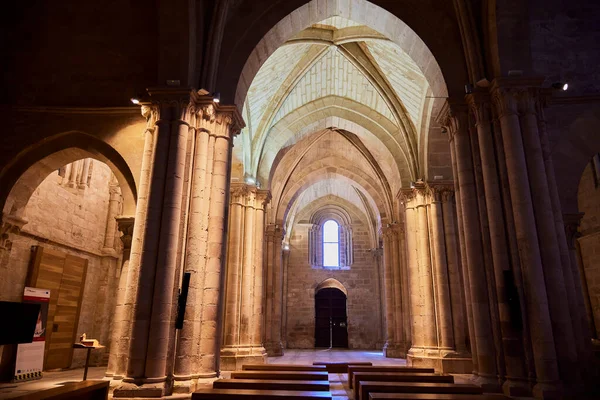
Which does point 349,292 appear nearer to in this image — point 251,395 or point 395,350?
point 395,350

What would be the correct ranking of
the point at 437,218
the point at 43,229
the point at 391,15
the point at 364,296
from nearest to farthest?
the point at 391,15
the point at 43,229
the point at 437,218
the point at 364,296

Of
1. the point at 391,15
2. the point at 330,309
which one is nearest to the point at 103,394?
the point at 391,15

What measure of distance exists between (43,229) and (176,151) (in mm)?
6042

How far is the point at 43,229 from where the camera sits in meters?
10.4

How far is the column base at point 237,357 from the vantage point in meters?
11.1

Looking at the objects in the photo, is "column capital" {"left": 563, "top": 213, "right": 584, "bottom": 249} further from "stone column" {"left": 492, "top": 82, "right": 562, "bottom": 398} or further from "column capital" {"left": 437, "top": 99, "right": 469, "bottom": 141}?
"column capital" {"left": 437, "top": 99, "right": 469, "bottom": 141}

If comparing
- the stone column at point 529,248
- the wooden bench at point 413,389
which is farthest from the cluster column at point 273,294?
the stone column at point 529,248

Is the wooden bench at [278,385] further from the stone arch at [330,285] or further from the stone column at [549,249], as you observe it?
the stone arch at [330,285]

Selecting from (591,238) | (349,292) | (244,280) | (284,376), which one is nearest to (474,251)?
(284,376)

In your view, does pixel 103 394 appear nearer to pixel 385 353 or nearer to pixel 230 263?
pixel 230 263

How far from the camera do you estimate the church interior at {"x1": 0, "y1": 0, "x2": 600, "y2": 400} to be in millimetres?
6168

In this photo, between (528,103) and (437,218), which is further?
(437,218)

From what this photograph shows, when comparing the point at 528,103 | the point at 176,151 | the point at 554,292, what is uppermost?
the point at 528,103

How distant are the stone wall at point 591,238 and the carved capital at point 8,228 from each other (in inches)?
550
